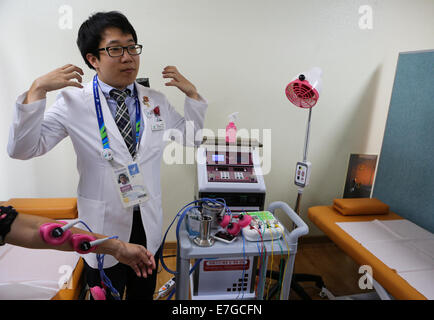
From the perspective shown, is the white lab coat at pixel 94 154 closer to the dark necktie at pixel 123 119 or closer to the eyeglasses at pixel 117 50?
the dark necktie at pixel 123 119

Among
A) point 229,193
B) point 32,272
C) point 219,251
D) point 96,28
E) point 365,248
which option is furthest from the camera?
point 365,248

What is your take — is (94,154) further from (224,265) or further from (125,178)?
(224,265)

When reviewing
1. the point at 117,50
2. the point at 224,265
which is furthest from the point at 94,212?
the point at 224,265

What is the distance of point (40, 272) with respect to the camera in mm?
1535

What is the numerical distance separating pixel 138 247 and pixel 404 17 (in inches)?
114

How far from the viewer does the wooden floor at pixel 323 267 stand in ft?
7.30

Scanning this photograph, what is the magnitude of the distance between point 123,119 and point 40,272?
3.31ft

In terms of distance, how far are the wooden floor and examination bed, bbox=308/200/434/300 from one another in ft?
1.63

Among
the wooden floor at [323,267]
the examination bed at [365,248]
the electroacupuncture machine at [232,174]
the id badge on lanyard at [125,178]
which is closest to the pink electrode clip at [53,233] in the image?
the id badge on lanyard at [125,178]

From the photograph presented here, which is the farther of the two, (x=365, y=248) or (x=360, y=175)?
(x=360, y=175)

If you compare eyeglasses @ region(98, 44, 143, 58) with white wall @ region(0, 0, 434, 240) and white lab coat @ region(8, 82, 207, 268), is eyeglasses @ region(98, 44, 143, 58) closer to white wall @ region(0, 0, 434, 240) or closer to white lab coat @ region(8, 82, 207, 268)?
white lab coat @ region(8, 82, 207, 268)
